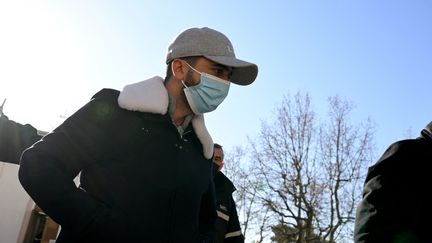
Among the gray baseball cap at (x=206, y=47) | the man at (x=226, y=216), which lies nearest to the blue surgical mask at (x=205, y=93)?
the gray baseball cap at (x=206, y=47)

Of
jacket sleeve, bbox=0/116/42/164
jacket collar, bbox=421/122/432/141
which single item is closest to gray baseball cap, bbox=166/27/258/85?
jacket collar, bbox=421/122/432/141

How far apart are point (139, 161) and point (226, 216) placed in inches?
119

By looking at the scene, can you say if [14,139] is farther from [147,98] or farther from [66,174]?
[66,174]

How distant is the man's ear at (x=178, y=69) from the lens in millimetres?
2486

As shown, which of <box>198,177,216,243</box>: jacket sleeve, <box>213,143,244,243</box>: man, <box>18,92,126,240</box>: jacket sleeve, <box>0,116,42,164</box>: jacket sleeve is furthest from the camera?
<box>0,116,42,164</box>: jacket sleeve

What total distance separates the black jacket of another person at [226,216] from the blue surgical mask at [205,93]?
2.30m

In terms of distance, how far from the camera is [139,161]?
1969mm

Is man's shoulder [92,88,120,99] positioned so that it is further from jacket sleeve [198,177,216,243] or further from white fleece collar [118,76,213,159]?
jacket sleeve [198,177,216,243]

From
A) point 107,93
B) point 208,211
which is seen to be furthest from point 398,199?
point 107,93

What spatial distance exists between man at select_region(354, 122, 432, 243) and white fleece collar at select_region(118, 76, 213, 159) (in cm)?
91

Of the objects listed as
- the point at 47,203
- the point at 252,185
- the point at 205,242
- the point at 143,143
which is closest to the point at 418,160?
the point at 205,242

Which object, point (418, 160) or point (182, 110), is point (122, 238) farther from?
point (418, 160)

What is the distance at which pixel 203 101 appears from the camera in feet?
8.11

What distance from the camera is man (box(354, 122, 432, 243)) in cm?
202
